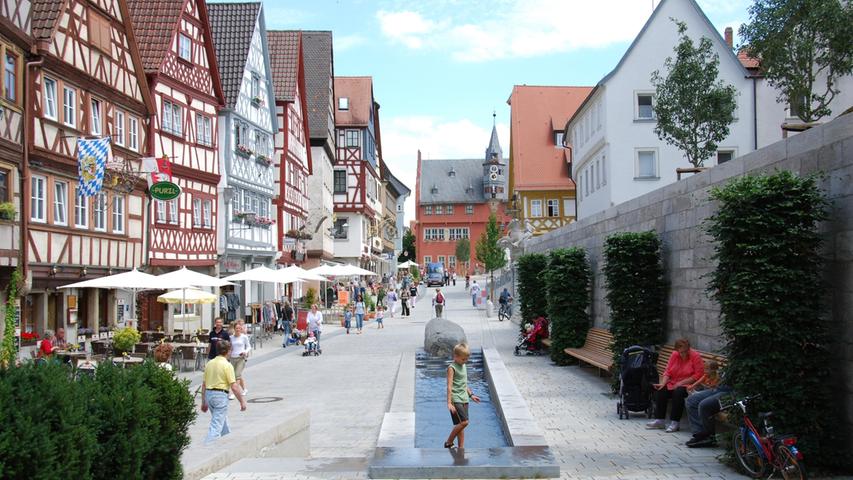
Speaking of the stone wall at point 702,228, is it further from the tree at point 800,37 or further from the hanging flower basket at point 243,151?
the hanging flower basket at point 243,151

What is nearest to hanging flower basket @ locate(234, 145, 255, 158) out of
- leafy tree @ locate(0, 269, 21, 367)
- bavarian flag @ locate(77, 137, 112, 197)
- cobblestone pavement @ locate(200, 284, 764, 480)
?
cobblestone pavement @ locate(200, 284, 764, 480)

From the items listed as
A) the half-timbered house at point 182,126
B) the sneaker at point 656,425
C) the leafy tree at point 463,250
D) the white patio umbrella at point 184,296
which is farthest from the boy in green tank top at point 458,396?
the leafy tree at point 463,250

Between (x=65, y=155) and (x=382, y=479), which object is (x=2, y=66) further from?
(x=382, y=479)

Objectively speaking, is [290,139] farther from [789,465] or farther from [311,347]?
[789,465]

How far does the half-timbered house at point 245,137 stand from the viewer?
35.3 m

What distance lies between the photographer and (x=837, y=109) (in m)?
36.0

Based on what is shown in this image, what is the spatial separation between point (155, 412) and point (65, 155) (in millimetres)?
17582

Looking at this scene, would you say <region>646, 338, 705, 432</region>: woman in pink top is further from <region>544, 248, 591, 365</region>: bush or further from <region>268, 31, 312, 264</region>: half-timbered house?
<region>268, 31, 312, 264</region>: half-timbered house

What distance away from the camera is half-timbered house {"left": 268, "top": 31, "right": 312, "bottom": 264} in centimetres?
4481

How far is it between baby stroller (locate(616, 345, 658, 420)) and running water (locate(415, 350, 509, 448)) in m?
1.93

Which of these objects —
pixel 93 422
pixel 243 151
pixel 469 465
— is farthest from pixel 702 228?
pixel 243 151

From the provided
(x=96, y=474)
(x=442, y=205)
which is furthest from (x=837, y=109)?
(x=442, y=205)

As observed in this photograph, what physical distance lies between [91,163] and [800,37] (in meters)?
17.5

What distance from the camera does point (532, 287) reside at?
86.1 feet
